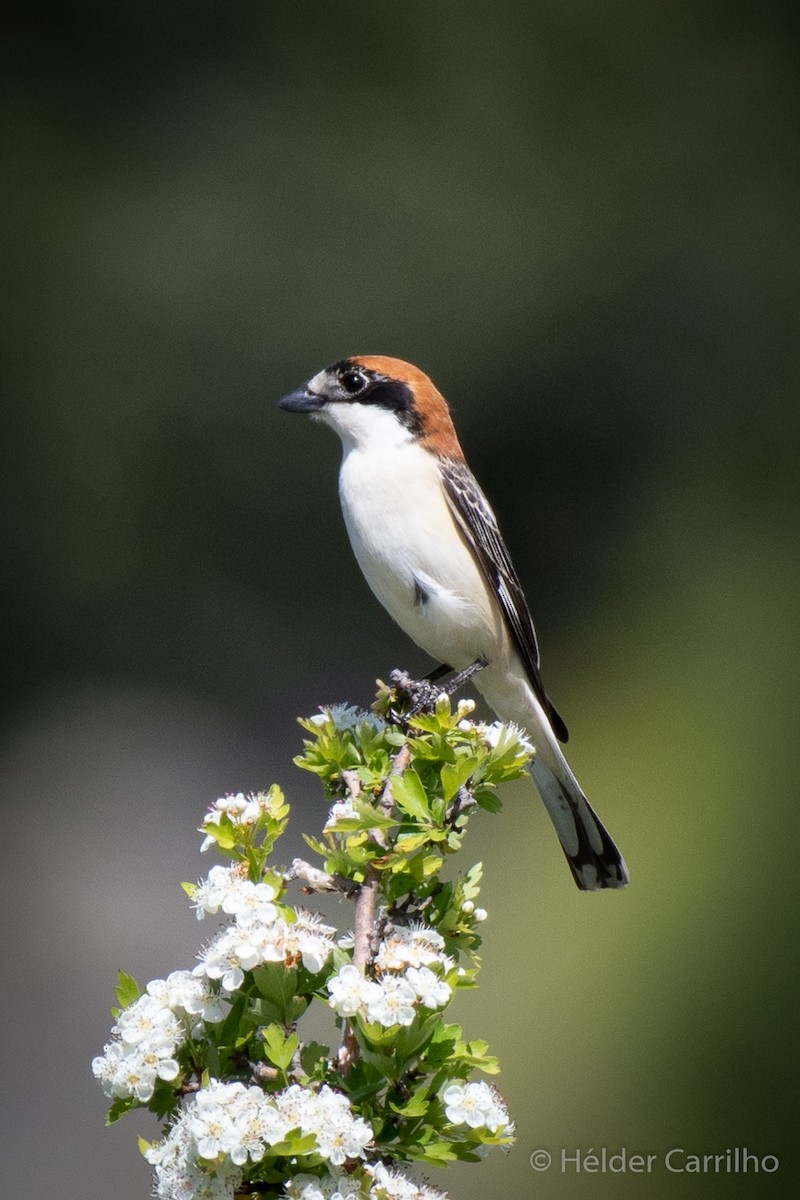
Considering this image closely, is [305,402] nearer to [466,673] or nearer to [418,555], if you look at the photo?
[418,555]

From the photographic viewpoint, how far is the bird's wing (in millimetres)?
2652

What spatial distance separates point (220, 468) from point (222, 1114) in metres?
6.02

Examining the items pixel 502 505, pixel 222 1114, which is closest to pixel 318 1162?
pixel 222 1114

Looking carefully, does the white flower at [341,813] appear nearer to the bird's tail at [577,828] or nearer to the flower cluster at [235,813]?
the flower cluster at [235,813]

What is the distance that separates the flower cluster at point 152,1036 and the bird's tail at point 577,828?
4.13 feet

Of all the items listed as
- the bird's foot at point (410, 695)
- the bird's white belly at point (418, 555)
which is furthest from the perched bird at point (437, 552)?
the bird's foot at point (410, 695)

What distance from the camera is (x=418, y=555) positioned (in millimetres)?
2514

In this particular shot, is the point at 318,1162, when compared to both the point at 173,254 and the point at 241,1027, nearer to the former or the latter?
the point at 241,1027

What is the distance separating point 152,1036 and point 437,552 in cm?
143

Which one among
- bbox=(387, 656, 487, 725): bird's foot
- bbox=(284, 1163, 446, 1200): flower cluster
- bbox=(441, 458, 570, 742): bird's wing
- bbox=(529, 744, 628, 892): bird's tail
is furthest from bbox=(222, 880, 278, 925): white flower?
bbox=(441, 458, 570, 742): bird's wing

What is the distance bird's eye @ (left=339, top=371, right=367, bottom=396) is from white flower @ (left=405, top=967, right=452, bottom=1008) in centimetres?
163

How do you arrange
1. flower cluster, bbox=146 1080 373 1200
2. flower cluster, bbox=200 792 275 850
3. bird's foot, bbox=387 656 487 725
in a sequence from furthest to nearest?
bird's foot, bbox=387 656 487 725
flower cluster, bbox=200 792 275 850
flower cluster, bbox=146 1080 373 1200

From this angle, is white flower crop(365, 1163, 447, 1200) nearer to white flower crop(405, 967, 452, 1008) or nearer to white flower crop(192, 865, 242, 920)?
white flower crop(405, 967, 452, 1008)

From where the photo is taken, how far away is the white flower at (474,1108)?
47.5 inches
